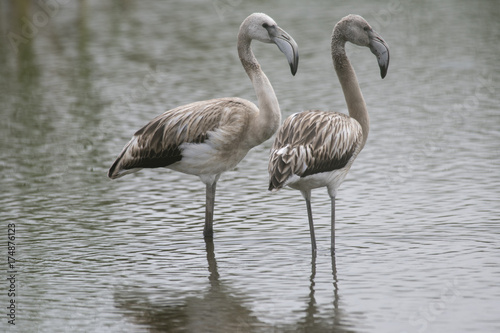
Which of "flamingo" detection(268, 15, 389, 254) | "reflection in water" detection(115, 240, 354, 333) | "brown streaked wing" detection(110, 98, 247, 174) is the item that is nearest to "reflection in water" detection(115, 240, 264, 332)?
"reflection in water" detection(115, 240, 354, 333)

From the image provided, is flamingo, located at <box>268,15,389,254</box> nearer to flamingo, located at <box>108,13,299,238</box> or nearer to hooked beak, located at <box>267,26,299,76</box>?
hooked beak, located at <box>267,26,299,76</box>

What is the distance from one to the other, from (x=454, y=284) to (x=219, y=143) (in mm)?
2665

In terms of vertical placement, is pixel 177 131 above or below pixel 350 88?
below

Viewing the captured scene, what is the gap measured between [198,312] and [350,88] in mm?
2873

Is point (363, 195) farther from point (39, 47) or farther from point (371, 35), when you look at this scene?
point (39, 47)

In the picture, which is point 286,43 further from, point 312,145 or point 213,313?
point 213,313

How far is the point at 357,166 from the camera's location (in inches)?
459

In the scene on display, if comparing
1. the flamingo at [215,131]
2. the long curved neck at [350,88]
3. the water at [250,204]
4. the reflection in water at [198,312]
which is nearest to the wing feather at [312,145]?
Answer: the long curved neck at [350,88]

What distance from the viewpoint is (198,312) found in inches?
284

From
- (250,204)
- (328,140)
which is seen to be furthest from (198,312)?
(250,204)

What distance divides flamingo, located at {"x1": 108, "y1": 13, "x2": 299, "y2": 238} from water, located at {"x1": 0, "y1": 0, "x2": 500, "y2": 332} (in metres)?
0.71

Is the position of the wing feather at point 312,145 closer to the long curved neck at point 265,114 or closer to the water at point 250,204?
the long curved neck at point 265,114

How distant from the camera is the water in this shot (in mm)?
7258

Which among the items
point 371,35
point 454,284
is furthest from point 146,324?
point 371,35
